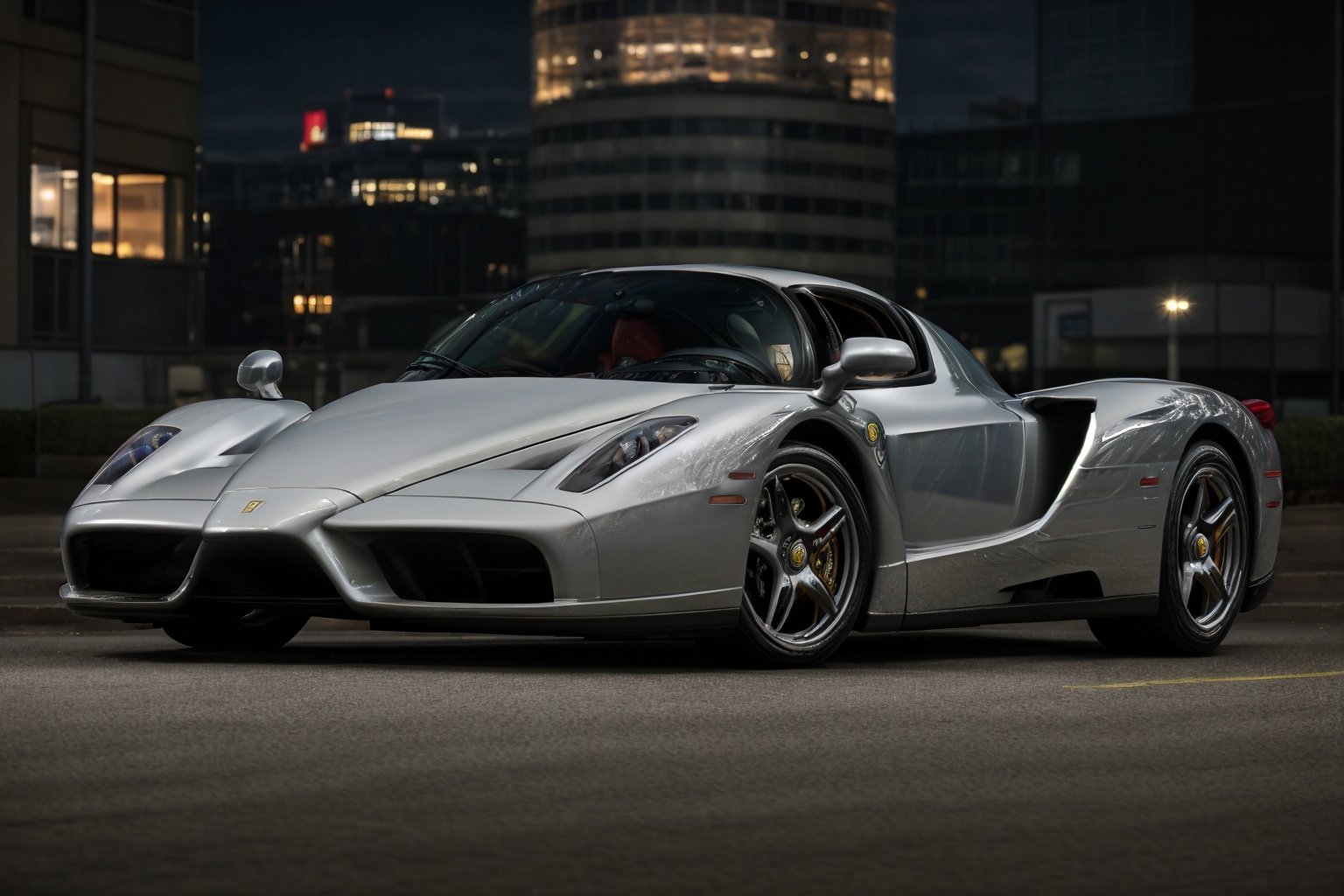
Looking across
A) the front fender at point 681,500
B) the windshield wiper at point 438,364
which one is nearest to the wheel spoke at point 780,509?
the front fender at point 681,500

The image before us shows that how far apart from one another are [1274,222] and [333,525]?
301ft

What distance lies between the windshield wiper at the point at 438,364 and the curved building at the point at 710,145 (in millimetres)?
150898

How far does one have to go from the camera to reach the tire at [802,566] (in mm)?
6934

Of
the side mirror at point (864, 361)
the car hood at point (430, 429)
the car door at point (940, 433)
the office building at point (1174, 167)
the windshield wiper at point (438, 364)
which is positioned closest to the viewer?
the car hood at point (430, 429)

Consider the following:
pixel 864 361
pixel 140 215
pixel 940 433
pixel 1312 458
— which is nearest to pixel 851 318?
pixel 940 433

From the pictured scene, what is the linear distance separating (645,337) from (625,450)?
1083 millimetres

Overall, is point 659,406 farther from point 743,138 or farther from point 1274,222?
point 743,138

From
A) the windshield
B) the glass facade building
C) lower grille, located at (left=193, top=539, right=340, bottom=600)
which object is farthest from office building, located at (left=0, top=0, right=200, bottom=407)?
the glass facade building

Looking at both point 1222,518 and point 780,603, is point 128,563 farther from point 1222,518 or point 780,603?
point 1222,518

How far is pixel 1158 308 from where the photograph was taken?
83.6 meters

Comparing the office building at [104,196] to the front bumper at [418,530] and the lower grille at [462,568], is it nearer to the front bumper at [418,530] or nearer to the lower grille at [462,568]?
the front bumper at [418,530]

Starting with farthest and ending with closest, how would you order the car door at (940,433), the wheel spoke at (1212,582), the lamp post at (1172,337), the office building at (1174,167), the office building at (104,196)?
1. the office building at (1174,167)
2. the lamp post at (1172,337)
3. the office building at (104,196)
4. the wheel spoke at (1212,582)
5. the car door at (940,433)

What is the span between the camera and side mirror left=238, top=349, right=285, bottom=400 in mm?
8180

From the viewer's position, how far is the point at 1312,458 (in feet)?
69.7
